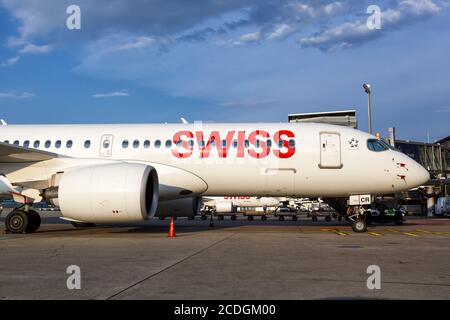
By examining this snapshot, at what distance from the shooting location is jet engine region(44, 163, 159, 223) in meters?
14.5

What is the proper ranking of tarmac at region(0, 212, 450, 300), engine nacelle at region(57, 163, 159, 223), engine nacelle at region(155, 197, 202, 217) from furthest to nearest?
engine nacelle at region(155, 197, 202, 217), engine nacelle at region(57, 163, 159, 223), tarmac at region(0, 212, 450, 300)

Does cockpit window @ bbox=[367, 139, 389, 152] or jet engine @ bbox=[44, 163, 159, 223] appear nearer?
jet engine @ bbox=[44, 163, 159, 223]

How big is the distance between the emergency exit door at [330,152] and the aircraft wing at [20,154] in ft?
32.5

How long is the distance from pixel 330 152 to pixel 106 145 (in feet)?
28.5

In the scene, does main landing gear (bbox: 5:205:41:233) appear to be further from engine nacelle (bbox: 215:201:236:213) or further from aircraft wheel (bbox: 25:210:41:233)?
engine nacelle (bbox: 215:201:236:213)

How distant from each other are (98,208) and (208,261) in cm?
637

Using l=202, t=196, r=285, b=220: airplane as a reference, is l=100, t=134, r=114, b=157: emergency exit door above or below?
above

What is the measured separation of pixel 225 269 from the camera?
8.41m

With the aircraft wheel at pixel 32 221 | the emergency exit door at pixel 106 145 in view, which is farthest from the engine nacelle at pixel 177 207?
the aircraft wheel at pixel 32 221

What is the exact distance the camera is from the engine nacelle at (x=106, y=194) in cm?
1455

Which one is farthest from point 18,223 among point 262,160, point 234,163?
point 262,160

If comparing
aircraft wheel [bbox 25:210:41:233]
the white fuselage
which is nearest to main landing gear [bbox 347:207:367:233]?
the white fuselage
